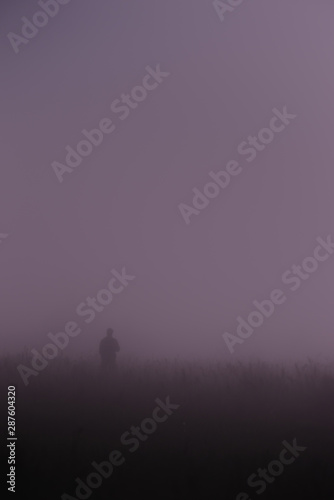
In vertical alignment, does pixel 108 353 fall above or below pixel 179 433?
above

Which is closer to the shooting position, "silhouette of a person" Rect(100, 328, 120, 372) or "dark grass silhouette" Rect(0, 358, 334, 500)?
"dark grass silhouette" Rect(0, 358, 334, 500)

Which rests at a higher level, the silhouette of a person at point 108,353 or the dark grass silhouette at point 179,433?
the silhouette of a person at point 108,353

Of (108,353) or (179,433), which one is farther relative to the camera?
(108,353)

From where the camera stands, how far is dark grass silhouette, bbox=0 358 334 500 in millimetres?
5172

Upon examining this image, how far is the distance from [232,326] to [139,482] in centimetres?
3475

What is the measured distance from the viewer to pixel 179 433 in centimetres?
641

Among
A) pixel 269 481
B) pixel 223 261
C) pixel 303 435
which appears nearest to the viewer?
pixel 269 481

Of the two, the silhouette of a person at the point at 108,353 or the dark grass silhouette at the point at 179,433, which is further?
the silhouette of a person at the point at 108,353

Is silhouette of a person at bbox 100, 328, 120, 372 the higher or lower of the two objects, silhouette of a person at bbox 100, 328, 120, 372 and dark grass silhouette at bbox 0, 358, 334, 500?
the higher

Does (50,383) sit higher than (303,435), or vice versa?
(50,383)

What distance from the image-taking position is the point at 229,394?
827cm

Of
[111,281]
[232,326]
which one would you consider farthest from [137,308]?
[232,326]

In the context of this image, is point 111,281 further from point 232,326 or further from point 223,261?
point 223,261

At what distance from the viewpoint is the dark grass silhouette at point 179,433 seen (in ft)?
17.0
